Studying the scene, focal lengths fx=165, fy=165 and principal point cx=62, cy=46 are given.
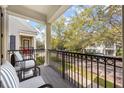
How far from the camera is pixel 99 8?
237 inches

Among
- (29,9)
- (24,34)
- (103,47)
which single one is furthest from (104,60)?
(24,34)

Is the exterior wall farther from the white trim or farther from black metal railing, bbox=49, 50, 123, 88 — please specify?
the white trim

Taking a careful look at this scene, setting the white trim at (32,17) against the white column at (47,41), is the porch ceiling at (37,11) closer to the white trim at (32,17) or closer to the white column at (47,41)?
the white trim at (32,17)

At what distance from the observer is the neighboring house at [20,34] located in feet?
32.4

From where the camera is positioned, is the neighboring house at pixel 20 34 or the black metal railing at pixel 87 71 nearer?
the black metal railing at pixel 87 71

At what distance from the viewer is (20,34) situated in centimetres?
1111

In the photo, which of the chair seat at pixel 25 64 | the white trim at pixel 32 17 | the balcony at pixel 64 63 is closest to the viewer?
the balcony at pixel 64 63

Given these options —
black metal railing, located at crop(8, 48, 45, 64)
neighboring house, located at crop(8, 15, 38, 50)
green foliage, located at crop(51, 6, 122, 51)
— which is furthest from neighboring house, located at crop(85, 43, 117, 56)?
neighboring house, located at crop(8, 15, 38, 50)

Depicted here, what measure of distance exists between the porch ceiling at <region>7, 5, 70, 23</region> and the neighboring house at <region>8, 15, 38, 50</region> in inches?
114

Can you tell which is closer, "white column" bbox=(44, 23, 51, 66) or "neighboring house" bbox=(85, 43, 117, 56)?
"neighboring house" bbox=(85, 43, 117, 56)

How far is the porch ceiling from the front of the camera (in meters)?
5.45

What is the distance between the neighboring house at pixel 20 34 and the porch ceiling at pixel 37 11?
289 cm

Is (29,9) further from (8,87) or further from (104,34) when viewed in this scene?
(8,87)

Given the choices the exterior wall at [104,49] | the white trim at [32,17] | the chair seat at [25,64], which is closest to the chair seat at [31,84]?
the chair seat at [25,64]
